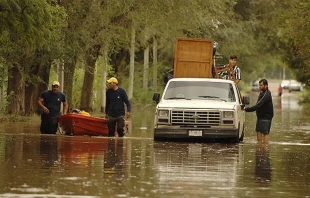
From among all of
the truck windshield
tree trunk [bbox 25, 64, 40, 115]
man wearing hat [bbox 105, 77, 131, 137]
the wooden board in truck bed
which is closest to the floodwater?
man wearing hat [bbox 105, 77, 131, 137]

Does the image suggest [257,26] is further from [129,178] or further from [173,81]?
[129,178]

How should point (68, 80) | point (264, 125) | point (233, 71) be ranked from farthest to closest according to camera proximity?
point (68, 80)
point (233, 71)
point (264, 125)

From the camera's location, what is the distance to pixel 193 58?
104 ft

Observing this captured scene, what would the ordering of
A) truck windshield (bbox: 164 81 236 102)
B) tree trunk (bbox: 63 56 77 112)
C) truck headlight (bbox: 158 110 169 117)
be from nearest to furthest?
1. truck headlight (bbox: 158 110 169 117)
2. truck windshield (bbox: 164 81 236 102)
3. tree trunk (bbox: 63 56 77 112)

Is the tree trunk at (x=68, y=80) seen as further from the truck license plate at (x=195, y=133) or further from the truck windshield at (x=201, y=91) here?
the truck license plate at (x=195, y=133)

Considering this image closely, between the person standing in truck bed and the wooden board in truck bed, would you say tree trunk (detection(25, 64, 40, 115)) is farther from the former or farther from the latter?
the person standing in truck bed

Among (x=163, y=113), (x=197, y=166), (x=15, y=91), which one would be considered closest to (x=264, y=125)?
(x=163, y=113)

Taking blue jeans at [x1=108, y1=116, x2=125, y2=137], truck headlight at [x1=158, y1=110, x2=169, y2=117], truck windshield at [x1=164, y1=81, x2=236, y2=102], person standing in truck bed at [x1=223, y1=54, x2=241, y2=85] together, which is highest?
person standing in truck bed at [x1=223, y1=54, x2=241, y2=85]

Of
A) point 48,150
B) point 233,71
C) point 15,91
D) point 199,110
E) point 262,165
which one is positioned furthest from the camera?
point 15,91

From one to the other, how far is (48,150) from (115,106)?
6005 mm

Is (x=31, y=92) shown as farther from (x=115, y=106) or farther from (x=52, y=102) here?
(x=115, y=106)

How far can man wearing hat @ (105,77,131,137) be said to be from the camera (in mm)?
28250

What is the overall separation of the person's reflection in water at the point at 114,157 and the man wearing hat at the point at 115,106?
1672 mm

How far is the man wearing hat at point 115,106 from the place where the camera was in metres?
28.2
